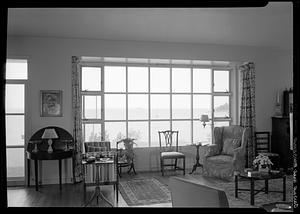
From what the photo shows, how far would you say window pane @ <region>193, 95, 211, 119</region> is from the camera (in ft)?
22.9

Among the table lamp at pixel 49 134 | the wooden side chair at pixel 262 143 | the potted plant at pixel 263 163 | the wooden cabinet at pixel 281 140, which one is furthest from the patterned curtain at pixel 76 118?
the wooden cabinet at pixel 281 140

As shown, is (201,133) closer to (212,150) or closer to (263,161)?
(212,150)

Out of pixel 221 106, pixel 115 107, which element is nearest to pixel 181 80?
pixel 221 106

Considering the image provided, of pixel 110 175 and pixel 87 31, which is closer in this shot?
pixel 110 175

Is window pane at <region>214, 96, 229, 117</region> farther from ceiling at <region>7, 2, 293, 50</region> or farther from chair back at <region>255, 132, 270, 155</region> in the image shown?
ceiling at <region>7, 2, 293, 50</region>

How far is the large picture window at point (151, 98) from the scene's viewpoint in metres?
6.22

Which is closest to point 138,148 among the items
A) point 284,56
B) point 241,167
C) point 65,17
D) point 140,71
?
point 140,71

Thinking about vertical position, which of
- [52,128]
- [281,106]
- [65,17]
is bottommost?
[52,128]

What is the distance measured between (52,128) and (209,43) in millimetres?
3723

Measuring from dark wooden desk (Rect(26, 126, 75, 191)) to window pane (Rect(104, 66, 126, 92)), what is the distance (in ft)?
5.18

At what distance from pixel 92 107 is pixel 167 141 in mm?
1924

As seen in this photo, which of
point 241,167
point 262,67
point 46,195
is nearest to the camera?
point 46,195

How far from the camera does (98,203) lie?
396 cm
